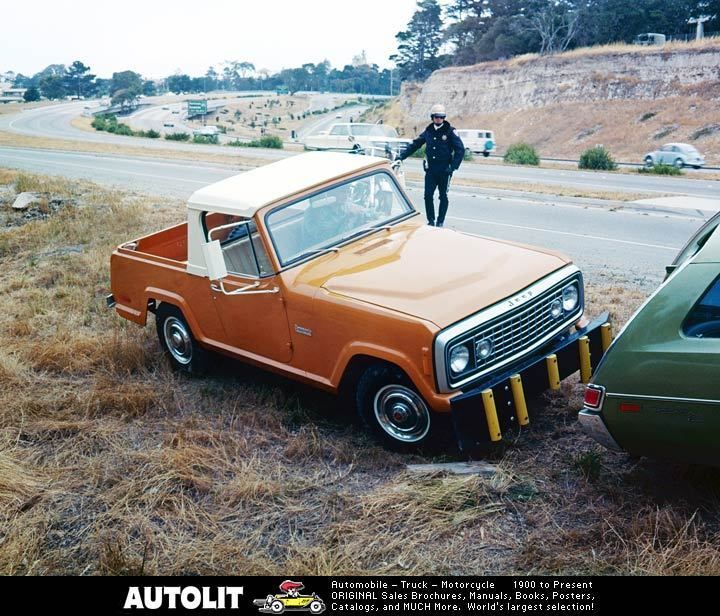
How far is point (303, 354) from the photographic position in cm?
548

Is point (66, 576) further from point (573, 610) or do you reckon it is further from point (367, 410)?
point (573, 610)

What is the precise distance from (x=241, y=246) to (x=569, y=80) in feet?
178

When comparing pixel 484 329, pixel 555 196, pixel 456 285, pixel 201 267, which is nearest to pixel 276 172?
pixel 201 267

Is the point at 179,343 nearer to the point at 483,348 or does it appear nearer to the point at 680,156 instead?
the point at 483,348

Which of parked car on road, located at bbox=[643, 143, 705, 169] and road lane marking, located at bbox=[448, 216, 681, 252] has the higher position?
road lane marking, located at bbox=[448, 216, 681, 252]

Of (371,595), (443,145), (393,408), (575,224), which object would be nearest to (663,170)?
(575,224)

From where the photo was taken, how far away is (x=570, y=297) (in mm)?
5539

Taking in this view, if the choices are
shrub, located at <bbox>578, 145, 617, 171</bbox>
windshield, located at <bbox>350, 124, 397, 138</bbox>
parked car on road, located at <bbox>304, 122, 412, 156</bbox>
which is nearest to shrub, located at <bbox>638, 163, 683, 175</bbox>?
shrub, located at <bbox>578, 145, 617, 171</bbox>

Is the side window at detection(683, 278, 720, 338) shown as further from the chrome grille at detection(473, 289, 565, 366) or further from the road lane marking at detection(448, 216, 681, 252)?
the road lane marking at detection(448, 216, 681, 252)

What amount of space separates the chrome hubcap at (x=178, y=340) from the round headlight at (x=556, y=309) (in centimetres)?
320

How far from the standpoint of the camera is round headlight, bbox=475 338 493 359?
4734 millimetres

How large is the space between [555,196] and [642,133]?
1291 inches

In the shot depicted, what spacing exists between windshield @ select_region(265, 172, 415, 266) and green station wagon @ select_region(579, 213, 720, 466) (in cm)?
256

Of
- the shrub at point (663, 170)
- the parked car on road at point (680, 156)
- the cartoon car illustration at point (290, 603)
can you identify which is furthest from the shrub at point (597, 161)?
the cartoon car illustration at point (290, 603)
